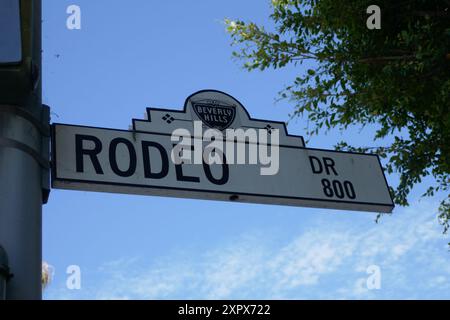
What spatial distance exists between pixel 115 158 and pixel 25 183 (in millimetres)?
748

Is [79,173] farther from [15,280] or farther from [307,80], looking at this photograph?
[307,80]

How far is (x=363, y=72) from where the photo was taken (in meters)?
7.79

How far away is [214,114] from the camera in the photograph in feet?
12.1

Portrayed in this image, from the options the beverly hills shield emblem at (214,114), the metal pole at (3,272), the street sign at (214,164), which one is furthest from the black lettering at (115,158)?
the metal pole at (3,272)

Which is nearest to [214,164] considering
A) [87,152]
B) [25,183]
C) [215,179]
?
[215,179]

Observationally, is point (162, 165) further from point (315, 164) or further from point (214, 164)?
point (315, 164)

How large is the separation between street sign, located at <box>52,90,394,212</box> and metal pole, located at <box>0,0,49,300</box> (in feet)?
1.28

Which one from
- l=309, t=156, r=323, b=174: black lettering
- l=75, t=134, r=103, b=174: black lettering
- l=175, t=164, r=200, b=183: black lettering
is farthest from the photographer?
l=309, t=156, r=323, b=174: black lettering

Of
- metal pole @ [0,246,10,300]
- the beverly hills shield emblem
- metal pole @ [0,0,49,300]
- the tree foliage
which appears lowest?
metal pole @ [0,246,10,300]

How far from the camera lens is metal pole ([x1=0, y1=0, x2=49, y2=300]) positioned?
2492 millimetres

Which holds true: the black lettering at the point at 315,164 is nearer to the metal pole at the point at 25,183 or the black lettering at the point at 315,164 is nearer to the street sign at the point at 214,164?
the street sign at the point at 214,164

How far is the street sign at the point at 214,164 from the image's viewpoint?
3318mm

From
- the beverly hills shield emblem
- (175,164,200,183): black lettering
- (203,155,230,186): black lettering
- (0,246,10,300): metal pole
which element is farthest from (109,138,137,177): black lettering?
(0,246,10,300): metal pole

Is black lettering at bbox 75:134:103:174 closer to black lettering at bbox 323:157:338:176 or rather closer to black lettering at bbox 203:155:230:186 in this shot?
black lettering at bbox 203:155:230:186
